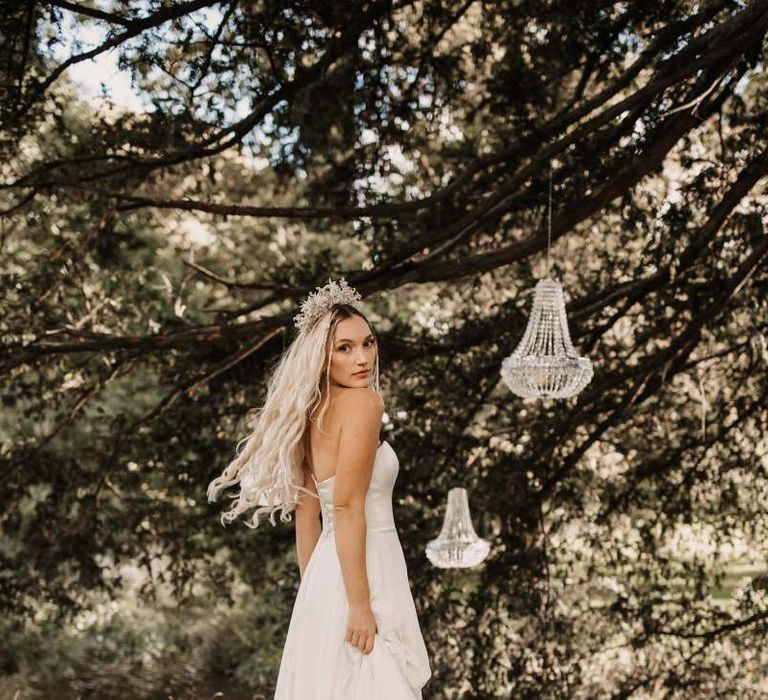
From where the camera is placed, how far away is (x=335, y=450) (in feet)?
10.4

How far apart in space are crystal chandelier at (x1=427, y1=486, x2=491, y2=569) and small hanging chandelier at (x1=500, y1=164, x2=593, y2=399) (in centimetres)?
115

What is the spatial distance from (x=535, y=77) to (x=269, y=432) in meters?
4.13

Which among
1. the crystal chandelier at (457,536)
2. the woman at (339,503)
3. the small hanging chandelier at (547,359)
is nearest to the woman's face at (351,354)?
the woman at (339,503)

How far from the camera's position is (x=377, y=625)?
3.11 metres

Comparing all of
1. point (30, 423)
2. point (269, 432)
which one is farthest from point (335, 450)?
point (30, 423)

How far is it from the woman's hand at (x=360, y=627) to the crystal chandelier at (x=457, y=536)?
11.3 feet

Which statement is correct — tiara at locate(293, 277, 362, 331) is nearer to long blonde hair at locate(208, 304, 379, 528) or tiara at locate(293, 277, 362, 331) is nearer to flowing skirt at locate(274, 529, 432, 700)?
long blonde hair at locate(208, 304, 379, 528)

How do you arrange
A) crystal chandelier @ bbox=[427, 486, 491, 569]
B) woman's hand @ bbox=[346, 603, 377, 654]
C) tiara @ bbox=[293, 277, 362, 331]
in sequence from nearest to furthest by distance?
woman's hand @ bbox=[346, 603, 377, 654], tiara @ bbox=[293, 277, 362, 331], crystal chandelier @ bbox=[427, 486, 491, 569]

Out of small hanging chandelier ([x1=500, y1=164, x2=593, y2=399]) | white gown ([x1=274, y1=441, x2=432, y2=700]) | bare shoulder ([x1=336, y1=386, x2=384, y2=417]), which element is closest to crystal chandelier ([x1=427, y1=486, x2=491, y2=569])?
small hanging chandelier ([x1=500, y1=164, x2=593, y2=399])

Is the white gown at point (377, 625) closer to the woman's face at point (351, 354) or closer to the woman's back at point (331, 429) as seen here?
the woman's back at point (331, 429)

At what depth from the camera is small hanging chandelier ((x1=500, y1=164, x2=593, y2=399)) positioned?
5.41 meters

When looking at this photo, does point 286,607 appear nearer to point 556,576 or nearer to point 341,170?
point 556,576

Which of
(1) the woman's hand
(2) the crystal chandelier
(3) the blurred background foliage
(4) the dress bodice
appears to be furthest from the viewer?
(2) the crystal chandelier

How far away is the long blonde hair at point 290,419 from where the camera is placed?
318 cm
